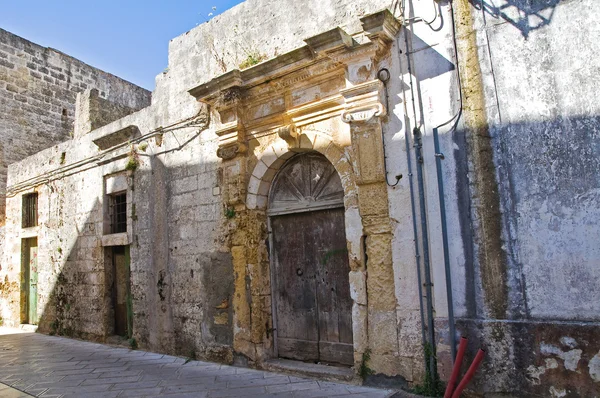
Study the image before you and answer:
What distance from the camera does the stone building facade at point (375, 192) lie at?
345cm

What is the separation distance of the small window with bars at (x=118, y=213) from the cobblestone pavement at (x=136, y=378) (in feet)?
6.37

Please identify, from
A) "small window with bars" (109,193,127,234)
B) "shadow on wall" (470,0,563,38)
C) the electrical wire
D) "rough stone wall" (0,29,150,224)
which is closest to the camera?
"shadow on wall" (470,0,563,38)

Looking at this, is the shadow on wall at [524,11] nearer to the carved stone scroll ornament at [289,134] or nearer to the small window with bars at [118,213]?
the carved stone scroll ornament at [289,134]

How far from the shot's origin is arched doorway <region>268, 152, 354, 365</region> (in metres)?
4.80

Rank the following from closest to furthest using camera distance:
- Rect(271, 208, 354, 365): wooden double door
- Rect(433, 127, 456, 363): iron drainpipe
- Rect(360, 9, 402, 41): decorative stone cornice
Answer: Rect(433, 127, 456, 363): iron drainpipe < Rect(360, 9, 402, 41): decorative stone cornice < Rect(271, 208, 354, 365): wooden double door

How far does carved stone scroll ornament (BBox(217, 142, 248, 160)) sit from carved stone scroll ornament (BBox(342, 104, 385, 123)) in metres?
1.49

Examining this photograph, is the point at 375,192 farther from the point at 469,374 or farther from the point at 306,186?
the point at 469,374

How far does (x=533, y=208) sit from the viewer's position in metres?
3.54

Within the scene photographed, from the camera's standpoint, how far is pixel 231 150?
549 centimetres

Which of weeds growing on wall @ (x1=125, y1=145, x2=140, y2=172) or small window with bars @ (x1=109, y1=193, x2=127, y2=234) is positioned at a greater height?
weeds growing on wall @ (x1=125, y1=145, x2=140, y2=172)

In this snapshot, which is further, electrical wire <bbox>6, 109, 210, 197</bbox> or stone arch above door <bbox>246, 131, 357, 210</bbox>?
electrical wire <bbox>6, 109, 210, 197</bbox>

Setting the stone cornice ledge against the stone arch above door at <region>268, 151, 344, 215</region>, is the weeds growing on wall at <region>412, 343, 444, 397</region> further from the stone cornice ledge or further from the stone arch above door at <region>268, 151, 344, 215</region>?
the stone cornice ledge

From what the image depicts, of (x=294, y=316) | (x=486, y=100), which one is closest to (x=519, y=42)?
(x=486, y=100)

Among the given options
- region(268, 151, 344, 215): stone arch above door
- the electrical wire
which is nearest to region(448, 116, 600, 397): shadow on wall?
region(268, 151, 344, 215): stone arch above door
